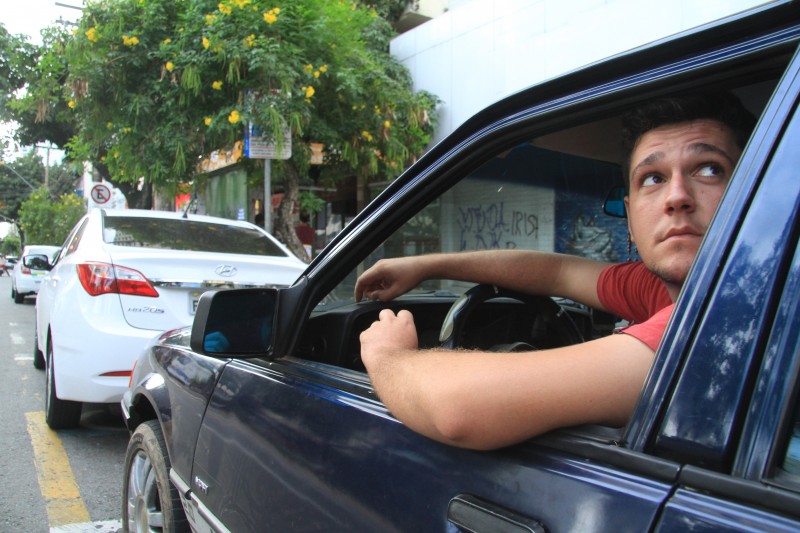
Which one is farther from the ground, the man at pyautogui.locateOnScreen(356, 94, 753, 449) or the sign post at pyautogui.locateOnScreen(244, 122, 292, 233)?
the sign post at pyautogui.locateOnScreen(244, 122, 292, 233)

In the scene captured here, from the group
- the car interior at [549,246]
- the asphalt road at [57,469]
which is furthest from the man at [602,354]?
the asphalt road at [57,469]

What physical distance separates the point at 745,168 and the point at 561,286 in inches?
48.4

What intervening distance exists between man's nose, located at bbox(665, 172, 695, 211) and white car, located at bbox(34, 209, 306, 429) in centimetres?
335

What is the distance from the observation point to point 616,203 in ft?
7.82

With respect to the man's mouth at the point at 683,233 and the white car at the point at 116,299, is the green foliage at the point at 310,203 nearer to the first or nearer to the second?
the white car at the point at 116,299

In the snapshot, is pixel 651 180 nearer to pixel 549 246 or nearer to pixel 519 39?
pixel 549 246

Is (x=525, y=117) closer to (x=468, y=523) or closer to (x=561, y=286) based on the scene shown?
(x=468, y=523)

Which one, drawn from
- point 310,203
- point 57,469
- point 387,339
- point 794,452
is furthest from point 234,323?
point 310,203

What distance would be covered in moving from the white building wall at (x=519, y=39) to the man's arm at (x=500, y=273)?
13.9ft

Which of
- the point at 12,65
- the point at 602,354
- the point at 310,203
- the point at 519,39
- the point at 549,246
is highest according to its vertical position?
the point at 12,65

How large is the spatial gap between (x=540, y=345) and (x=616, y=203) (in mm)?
636

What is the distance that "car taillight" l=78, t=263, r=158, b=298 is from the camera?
3.90 m

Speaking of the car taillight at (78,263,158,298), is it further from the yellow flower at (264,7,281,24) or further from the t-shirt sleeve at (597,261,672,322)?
the yellow flower at (264,7,281,24)

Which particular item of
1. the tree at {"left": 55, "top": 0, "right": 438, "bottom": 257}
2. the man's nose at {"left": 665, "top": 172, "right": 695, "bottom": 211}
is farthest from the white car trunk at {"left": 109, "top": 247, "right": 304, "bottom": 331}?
the tree at {"left": 55, "top": 0, "right": 438, "bottom": 257}
